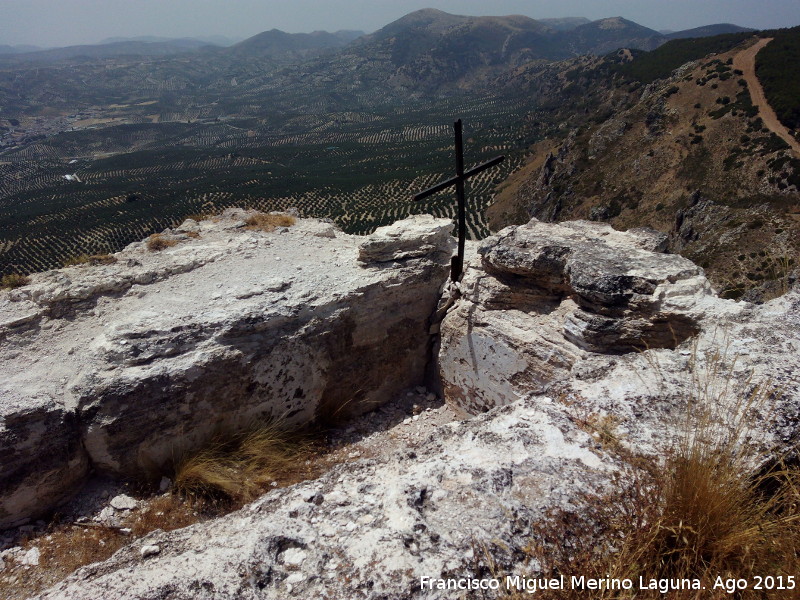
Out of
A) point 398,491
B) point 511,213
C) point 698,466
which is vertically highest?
point 698,466

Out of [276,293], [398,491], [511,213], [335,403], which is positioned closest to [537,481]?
[398,491]

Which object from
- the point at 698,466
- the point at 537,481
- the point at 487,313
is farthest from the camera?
the point at 487,313

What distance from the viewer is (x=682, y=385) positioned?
169 inches

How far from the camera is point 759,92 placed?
44500 mm

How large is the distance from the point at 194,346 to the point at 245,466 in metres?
1.90

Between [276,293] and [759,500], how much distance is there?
6.52m

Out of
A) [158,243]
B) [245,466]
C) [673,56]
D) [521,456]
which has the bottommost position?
[245,466]

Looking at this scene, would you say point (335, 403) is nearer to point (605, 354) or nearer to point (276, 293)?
point (276, 293)

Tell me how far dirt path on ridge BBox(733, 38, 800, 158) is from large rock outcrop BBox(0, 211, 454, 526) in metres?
42.3

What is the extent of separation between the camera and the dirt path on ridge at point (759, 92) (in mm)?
37312

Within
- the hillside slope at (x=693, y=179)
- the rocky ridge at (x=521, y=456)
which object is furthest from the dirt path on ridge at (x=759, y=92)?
the rocky ridge at (x=521, y=456)

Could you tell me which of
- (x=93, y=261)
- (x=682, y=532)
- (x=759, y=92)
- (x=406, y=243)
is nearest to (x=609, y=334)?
(x=682, y=532)

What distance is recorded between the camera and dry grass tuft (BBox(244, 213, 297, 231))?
10984 mm

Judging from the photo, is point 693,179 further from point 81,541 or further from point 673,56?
point 673,56
